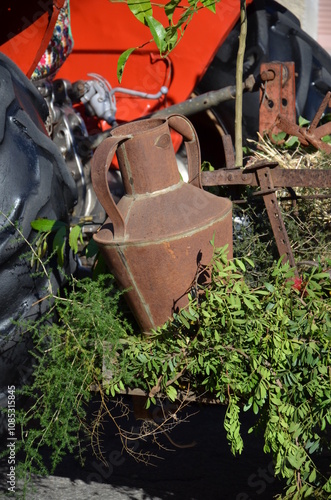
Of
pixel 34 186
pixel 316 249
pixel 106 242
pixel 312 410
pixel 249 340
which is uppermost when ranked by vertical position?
pixel 34 186

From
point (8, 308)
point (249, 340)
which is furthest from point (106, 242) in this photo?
point (249, 340)

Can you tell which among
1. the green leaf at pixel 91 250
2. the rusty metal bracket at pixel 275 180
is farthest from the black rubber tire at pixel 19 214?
the rusty metal bracket at pixel 275 180

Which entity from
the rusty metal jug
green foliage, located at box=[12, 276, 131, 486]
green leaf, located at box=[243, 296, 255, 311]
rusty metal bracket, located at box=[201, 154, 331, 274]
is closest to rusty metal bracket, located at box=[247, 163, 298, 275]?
rusty metal bracket, located at box=[201, 154, 331, 274]

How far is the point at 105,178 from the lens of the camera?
1953mm

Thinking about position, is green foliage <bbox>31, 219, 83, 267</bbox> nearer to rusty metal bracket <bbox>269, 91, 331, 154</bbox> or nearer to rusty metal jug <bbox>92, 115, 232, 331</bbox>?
rusty metal jug <bbox>92, 115, 232, 331</bbox>

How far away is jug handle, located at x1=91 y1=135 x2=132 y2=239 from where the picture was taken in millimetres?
1954

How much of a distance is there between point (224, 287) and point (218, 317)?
0.08 m

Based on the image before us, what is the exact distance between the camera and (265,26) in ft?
11.1

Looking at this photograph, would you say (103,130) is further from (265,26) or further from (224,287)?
(224,287)

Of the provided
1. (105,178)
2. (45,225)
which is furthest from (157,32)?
(45,225)

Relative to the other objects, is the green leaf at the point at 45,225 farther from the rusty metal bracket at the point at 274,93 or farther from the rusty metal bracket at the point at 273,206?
the rusty metal bracket at the point at 274,93

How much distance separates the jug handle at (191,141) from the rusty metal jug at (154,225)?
52 millimetres

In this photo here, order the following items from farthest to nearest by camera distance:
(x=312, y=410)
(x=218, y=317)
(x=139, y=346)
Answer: (x=139, y=346) < (x=218, y=317) < (x=312, y=410)

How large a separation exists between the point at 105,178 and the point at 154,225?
0.17 m
